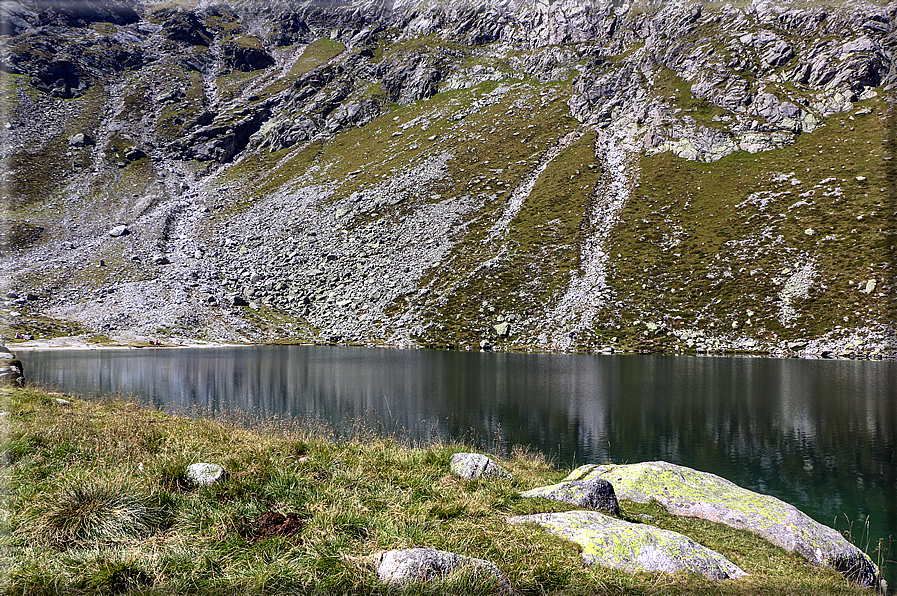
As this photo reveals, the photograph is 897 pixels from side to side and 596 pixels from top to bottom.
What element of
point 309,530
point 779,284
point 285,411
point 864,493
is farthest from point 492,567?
point 779,284

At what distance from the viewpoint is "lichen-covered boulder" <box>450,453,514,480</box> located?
10695 mm

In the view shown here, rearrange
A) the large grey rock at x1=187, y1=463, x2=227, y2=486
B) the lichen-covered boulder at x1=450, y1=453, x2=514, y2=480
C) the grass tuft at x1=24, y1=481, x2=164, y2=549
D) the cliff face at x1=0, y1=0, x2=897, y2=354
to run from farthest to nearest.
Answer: the cliff face at x1=0, y1=0, x2=897, y2=354
the lichen-covered boulder at x1=450, y1=453, x2=514, y2=480
the large grey rock at x1=187, y1=463, x2=227, y2=486
the grass tuft at x1=24, y1=481, x2=164, y2=549

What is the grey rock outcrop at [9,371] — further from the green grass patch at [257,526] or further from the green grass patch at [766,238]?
the green grass patch at [766,238]

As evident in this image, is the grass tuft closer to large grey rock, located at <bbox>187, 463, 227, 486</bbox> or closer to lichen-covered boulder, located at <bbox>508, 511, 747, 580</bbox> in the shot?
large grey rock, located at <bbox>187, 463, 227, 486</bbox>

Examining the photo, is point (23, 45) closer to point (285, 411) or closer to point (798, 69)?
point (285, 411)

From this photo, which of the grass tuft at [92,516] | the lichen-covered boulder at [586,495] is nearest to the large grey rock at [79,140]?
the grass tuft at [92,516]

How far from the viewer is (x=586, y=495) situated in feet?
32.7

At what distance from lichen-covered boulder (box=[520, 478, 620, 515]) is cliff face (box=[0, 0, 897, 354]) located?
63680 mm

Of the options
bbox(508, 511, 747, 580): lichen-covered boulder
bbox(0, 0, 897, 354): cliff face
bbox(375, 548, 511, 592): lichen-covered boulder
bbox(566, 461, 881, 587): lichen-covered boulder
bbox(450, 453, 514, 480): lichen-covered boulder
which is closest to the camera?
bbox(375, 548, 511, 592): lichen-covered boulder

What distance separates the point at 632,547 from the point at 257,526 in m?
6.16

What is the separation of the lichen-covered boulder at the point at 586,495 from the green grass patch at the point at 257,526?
0.63 metres

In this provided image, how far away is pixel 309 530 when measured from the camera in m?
6.53

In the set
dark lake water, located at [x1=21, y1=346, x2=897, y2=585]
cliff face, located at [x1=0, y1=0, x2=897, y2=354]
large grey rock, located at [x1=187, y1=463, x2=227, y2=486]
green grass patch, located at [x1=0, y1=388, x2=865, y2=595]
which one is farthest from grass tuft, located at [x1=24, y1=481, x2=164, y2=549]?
cliff face, located at [x1=0, y1=0, x2=897, y2=354]

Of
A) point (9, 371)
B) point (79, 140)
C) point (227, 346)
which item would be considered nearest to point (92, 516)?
point (9, 371)
